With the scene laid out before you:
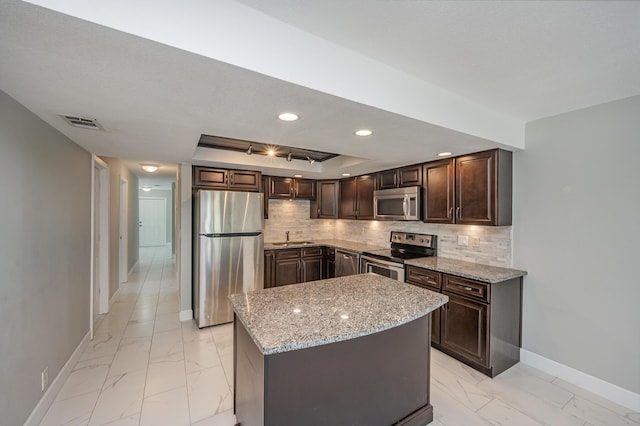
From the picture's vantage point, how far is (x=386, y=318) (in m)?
1.54

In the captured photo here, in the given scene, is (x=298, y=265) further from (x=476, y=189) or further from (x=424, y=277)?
(x=476, y=189)

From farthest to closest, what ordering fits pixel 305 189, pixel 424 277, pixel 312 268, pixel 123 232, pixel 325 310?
pixel 123 232 → pixel 305 189 → pixel 312 268 → pixel 424 277 → pixel 325 310

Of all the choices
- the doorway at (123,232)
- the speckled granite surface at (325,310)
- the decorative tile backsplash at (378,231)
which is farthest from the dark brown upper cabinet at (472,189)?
the doorway at (123,232)

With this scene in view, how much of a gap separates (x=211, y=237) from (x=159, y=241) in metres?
9.08

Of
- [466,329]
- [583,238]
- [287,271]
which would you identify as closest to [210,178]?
[287,271]

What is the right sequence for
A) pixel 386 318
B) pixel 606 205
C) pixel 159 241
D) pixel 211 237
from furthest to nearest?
1. pixel 159 241
2. pixel 211 237
3. pixel 606 205
4. pixel 386 318

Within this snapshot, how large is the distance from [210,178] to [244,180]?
465 mm

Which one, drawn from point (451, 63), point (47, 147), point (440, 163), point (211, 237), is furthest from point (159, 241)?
point (451, 63)

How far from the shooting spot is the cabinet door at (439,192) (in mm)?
3096

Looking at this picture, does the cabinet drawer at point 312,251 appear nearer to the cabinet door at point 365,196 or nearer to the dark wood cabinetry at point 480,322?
the cabinet door at point 365,196

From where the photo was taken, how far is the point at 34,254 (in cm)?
191

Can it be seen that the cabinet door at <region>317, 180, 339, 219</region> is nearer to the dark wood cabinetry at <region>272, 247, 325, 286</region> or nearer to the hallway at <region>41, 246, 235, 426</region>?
the dark wood cabinetry at <region>272, 247, 325, 286</region>

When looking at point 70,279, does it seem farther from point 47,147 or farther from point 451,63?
point 451,63

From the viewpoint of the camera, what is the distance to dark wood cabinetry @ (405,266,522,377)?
8.21 ft
